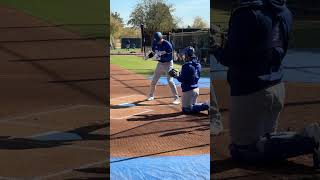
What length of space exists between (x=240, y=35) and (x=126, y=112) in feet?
13.8

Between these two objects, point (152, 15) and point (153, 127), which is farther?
point (153, 127)

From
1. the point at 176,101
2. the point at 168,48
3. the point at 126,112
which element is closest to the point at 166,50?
the point at 168,48

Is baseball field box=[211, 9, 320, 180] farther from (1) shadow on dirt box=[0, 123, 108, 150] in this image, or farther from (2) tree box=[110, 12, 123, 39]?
(2) tree box=[110, 12, 123, 39]

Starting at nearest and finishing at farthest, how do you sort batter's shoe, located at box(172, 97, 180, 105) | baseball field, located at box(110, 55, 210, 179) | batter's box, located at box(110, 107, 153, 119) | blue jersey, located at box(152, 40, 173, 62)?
baseball field, located at box(110, 55, 210, 179)
blue jersey, located at box(152, 40, 173, 62)
batter's box, located at box(110, 107, 153, 119)
batter's shoe, located at box(172, 97, 180, 105)

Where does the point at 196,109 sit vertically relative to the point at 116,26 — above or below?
below

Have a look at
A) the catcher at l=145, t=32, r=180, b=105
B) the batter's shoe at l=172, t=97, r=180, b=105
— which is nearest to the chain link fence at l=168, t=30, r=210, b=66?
the catcher at l=145, t=32, r=180, b=105

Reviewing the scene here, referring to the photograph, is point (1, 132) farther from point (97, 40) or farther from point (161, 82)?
point (161, 82)

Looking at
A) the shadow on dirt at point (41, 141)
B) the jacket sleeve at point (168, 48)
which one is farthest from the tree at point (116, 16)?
the jacket sleeve at point (168, 48)

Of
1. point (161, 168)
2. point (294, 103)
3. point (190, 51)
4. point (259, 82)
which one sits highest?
point (190, 51)

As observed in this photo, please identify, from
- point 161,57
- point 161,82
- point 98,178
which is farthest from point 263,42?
point 161,82

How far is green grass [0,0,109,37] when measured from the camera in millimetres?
2850

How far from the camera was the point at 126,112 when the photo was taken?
261 inches

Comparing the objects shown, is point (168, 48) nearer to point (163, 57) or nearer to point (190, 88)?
point (163, 57)

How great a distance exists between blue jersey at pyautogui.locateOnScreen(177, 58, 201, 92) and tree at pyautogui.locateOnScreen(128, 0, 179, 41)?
1775 mm
